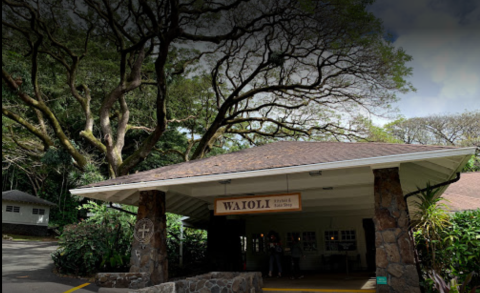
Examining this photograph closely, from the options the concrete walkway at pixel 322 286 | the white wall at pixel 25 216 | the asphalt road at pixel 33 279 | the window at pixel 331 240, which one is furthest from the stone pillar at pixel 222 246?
the white wall at pixel 25 216

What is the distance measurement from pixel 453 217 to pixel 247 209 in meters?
4.47

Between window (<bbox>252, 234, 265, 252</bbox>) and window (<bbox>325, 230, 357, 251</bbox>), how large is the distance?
108 inches

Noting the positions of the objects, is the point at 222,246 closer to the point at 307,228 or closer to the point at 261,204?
the point at 307,228

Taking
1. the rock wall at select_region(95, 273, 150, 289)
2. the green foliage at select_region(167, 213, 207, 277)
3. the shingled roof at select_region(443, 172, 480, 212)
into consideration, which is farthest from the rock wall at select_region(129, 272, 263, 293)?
the shingled roof at select_region(443, 172, 480, 212)

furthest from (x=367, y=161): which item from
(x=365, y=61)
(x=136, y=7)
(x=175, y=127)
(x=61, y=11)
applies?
(x=175, y=127)

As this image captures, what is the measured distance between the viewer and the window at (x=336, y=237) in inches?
558

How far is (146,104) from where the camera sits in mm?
22891

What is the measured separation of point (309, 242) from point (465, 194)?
268 inches

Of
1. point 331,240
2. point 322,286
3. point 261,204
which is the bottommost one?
point 322,286

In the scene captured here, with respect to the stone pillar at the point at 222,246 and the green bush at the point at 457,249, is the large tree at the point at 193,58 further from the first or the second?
the green bush at the point at 457,249

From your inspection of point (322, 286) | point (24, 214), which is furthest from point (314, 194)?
point (24, 214)

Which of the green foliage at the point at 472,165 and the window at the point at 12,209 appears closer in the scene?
the green foliage at the point at 472,165

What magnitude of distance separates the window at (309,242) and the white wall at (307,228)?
143 millimetres

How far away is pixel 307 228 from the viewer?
14.9 m
